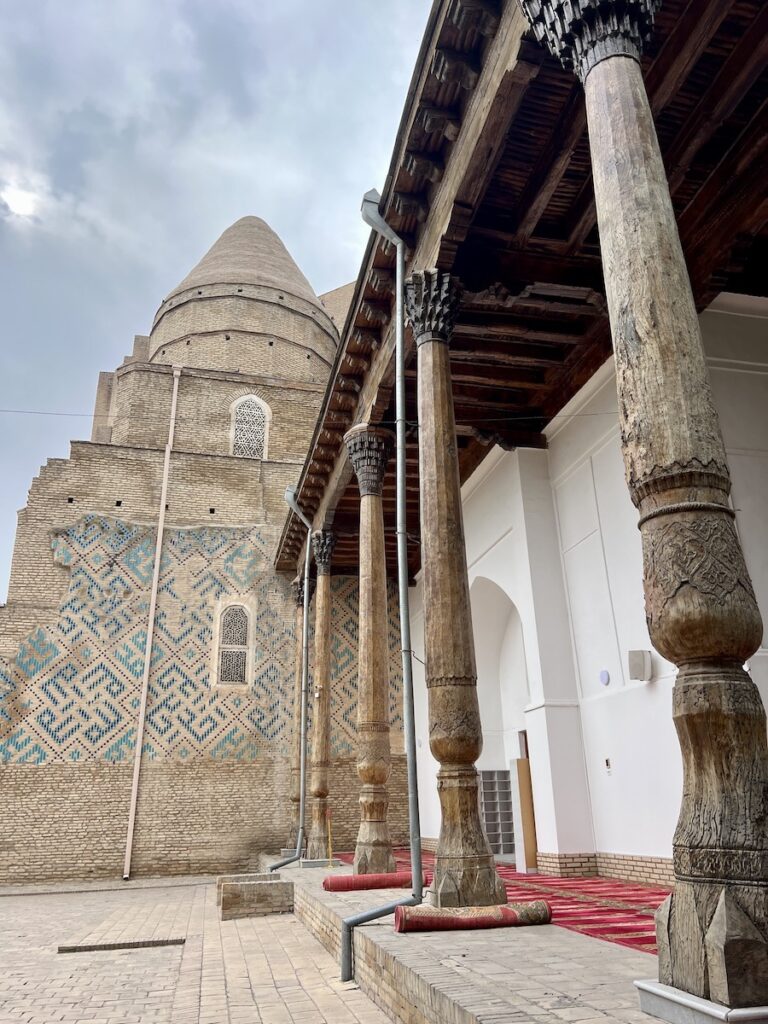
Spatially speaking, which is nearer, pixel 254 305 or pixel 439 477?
pixel 439 477

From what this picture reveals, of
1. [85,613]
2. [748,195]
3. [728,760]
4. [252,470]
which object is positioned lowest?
[728,760]

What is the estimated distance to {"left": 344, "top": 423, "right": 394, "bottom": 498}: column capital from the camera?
843 centimetres

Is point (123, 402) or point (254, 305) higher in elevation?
point (254, 305)

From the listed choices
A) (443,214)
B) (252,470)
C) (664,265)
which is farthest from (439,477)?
(252,470)

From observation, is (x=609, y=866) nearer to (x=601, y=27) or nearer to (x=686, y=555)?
(x=686, y=555)

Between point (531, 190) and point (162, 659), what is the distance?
35.0 feet

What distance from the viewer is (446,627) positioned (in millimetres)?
5227

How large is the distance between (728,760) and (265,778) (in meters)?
12.6

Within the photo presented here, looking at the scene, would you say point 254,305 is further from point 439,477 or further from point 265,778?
point 439,477

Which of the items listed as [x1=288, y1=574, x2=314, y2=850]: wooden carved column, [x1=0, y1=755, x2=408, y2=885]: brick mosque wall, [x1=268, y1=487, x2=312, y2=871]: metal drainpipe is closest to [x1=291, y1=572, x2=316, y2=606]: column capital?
[x1=288, y1=574, x2=314, y2=850]: wooden carved column

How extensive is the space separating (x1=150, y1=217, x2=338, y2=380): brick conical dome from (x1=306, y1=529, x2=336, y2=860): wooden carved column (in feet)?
29.1

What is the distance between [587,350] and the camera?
859cm

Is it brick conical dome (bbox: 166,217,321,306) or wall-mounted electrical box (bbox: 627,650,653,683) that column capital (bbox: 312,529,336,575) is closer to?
wall-mounted electrical box (bbox: 627,650,653,683)

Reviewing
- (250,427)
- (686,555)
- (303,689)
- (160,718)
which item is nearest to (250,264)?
(250,427)
